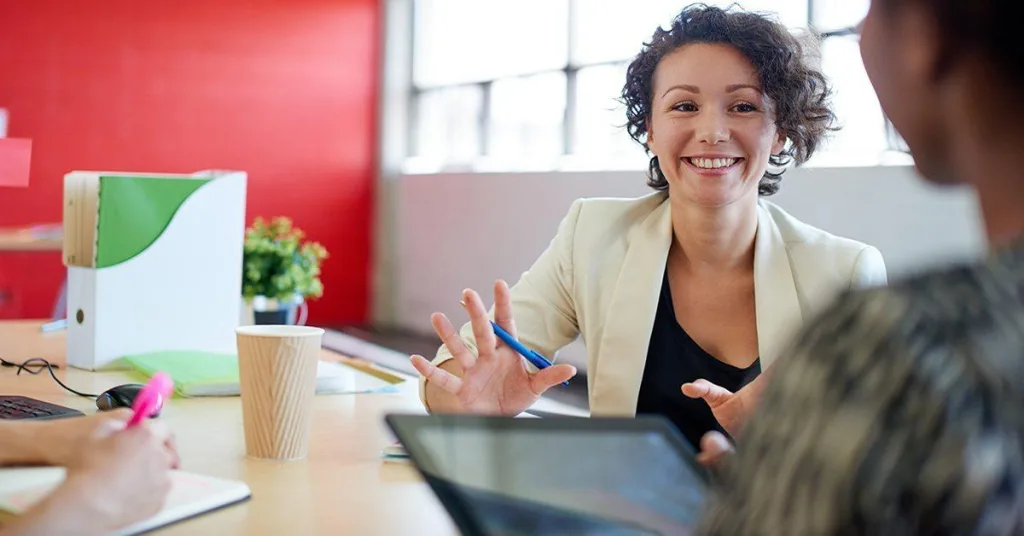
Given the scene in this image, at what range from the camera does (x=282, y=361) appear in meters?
1.24

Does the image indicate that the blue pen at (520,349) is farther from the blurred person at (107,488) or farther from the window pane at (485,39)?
the window pane at (485,39)

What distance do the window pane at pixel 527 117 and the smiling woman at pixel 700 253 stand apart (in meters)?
4.24

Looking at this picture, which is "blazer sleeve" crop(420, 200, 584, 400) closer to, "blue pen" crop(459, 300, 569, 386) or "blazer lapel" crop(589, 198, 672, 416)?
"blazer lapel" crop(589, 198, 672, 416)

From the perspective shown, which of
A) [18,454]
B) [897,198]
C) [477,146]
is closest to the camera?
[18,454]

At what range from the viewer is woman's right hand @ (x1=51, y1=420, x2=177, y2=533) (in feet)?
2.89

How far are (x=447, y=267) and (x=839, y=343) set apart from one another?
651cm

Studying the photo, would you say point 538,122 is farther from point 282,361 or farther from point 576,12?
point 282,361

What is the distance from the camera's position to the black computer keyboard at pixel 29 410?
1.38m

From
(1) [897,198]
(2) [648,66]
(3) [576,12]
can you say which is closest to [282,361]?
(2) [648,66]

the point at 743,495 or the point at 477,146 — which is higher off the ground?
the point at 477,146

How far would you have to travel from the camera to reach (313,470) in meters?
1.24

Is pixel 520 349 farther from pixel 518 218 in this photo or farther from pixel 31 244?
pixel 518 218

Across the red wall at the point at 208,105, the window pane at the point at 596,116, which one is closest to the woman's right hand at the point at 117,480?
the window pane at the point at 596,116

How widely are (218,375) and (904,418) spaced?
4.72 feet
